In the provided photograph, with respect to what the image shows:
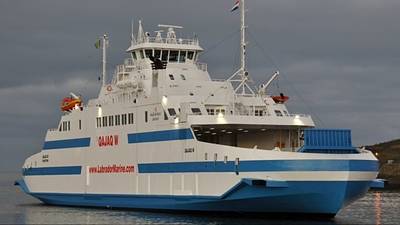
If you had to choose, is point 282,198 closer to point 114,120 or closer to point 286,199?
point 286,199

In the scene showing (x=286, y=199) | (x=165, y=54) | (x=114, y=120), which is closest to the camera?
(x=286, y=199)

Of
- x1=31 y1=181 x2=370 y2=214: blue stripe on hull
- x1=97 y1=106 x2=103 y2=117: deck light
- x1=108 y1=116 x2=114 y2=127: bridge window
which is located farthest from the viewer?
x1=97 y1=106 x2=103 y2=117: deck light

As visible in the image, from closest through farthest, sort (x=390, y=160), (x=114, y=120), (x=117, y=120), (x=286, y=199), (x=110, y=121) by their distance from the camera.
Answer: (x=286, y=199)
(x=117, y=120)
(x=114, y=120)
(x=110, y=121)
(x=390, y=160)

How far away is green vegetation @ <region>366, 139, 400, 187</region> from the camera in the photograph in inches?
3697

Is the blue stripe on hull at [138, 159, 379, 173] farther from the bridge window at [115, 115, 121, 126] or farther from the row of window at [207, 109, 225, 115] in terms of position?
the bridge window at [115, 115, 121, 126]

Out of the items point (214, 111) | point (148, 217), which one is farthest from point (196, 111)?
point (148, 217)

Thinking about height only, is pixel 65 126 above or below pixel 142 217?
above

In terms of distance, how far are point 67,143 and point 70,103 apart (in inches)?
117

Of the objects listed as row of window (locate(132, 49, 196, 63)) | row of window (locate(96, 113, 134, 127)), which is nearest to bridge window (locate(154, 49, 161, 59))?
row of window (locate(132, 49, 196, 63))

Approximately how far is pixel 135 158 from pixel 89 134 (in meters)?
5.25

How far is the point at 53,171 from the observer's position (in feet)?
169

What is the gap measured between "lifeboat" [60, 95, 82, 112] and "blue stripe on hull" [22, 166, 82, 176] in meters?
3.95

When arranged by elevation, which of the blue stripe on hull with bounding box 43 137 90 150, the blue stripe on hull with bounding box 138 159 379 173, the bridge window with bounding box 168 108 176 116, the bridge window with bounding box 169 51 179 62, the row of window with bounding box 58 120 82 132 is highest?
the bridge window with bounding box 169 51 179 62

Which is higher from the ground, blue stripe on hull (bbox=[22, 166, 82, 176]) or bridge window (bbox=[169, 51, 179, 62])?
bridge window (bbox=[169, 51, 179, 62])
